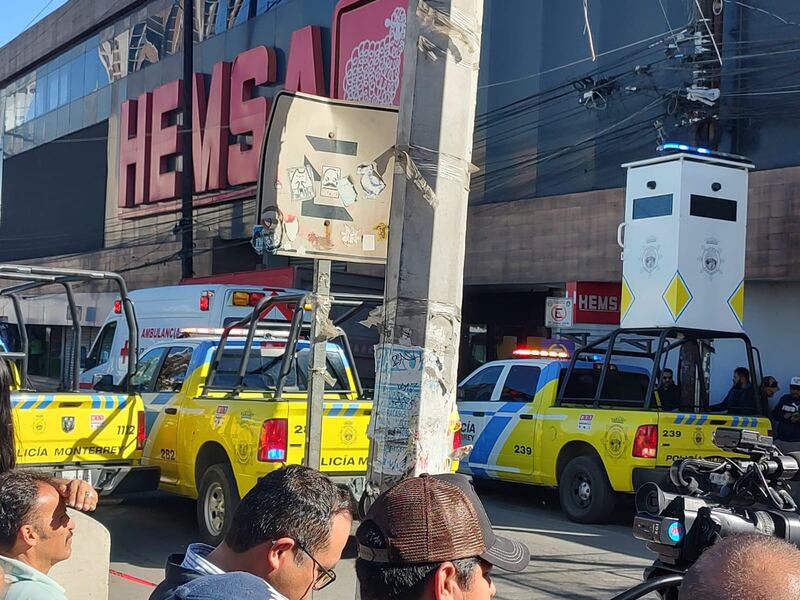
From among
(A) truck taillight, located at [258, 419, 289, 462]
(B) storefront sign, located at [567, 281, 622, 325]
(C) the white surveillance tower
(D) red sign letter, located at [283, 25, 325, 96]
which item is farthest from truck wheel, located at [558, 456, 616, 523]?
(D) red sign letter, located at [283, 25, 325, 96]

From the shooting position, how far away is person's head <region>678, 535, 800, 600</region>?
5.26 feet

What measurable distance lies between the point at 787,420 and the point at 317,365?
8651 mm

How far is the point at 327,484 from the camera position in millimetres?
2631

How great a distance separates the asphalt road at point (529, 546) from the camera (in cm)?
766

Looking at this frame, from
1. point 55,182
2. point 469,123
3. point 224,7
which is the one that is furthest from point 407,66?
point 55,182

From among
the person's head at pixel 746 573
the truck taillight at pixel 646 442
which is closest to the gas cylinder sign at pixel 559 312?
the truck taillight at pixel 646 442

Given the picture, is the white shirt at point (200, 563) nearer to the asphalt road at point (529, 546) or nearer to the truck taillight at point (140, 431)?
the asphalt road at point (529, 546)

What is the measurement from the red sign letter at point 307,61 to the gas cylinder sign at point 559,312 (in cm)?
1132

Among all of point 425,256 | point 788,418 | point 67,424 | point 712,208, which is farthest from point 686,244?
point 425,256

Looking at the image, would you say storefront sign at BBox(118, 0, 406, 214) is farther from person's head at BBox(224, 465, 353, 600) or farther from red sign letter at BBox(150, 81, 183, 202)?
person's head at BBox(224, 465, 353, 600)

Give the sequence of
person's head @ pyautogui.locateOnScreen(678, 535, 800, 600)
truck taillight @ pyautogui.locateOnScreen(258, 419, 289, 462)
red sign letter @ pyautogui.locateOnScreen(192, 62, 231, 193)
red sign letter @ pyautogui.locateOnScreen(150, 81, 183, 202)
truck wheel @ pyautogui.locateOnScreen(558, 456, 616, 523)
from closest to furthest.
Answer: person's head @ pyautogui.locateOnScreen(678, 535, 800, 600), truck taillight @ pyautogui.locateOnScreen(258, 419, 289, 462), truck wheel @ pyautogui.locateOnScreen(558, 456, 616, 523), red sign letter @ pyautogui.locateOnScreen(192, 62, 231, 193), red sign letter @ pyautogui.locateOnScreen(150, 81, 183, 202)

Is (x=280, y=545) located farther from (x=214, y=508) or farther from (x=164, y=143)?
(x=164, y=143)

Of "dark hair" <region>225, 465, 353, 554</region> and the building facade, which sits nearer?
"dark hair" <region>225, 465, 353, 554</region>

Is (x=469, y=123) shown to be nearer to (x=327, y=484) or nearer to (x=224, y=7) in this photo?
(x=327, y=484)
